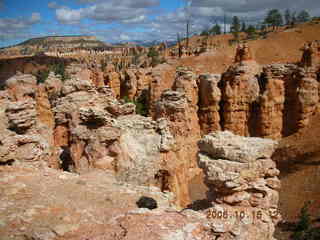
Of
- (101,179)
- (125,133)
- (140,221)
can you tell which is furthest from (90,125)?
(140,221)

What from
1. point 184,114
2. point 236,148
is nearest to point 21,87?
point 184,114

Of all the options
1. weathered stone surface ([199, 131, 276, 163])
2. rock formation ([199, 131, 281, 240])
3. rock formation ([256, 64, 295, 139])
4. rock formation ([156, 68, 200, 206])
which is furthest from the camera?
rock formation ([256, 64, 295, 139])

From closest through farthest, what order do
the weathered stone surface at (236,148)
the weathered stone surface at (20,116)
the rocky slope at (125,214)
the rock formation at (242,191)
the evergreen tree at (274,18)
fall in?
1. the rocky slope at (125,214)
2. the rock formation at (242,191)
3. the weathered stone surface at (236,148)
4. the weathered stone surface at (20,116)
5. the evergreen tree at (274,18)

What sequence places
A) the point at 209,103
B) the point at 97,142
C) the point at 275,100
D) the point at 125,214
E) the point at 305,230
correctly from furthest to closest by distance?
1. the point at 209,103
2. the point at 275,100
3. the point at 305,230
4. the point at 97,142
5. the point at 125,214

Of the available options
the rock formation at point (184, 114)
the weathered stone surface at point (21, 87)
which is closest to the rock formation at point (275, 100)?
the rock formation at point (184, 114)

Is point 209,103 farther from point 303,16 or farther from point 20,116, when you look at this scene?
point 303,16

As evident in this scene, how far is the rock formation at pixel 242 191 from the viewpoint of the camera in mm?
7137

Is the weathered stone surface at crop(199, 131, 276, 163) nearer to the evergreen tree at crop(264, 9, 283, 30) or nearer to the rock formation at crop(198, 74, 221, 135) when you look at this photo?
the rock formation at crop(198, 74, 221, 135)

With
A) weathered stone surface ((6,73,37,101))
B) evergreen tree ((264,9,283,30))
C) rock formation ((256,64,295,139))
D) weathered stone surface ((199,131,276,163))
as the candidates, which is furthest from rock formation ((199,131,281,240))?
evergreen tree ((264,9,283,30))

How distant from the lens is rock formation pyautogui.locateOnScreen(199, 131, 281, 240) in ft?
23.4

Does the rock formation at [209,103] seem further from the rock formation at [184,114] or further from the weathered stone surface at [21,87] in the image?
the weathered stone surface at [21,87]

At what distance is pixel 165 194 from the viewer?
10797 millimetres

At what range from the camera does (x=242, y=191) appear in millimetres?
7484

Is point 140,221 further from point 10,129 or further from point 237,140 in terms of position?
point 10,129
